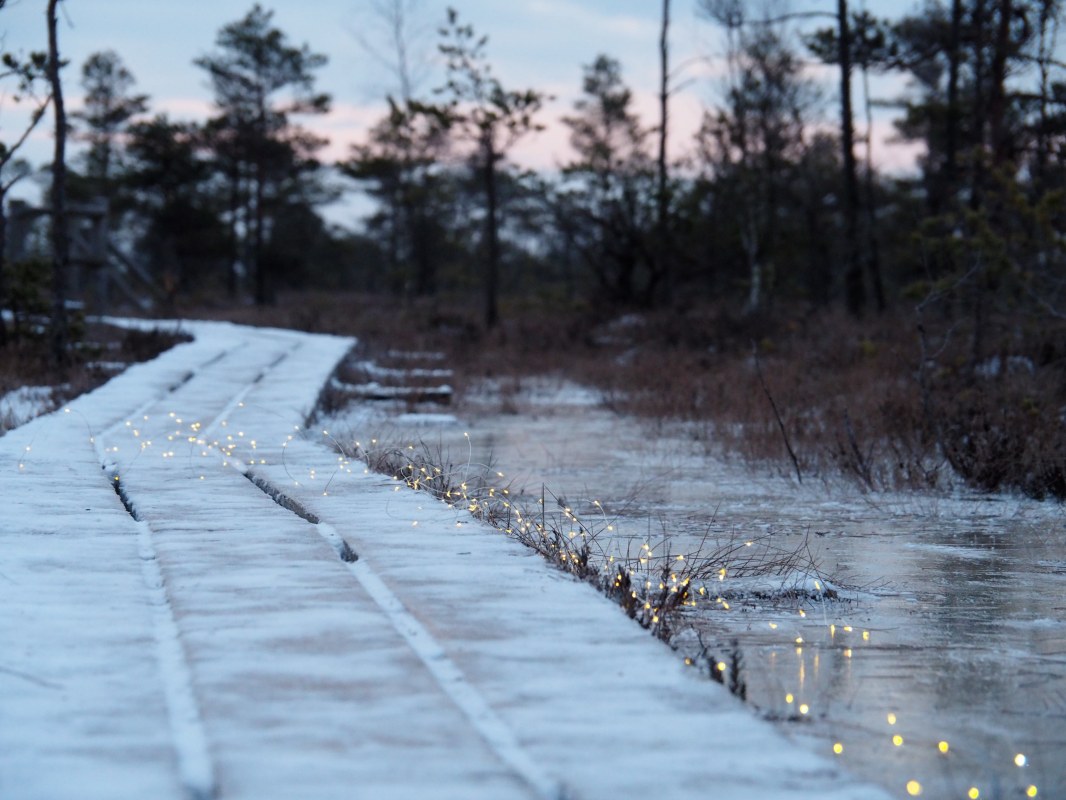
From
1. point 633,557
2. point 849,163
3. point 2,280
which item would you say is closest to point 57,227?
point 2,280

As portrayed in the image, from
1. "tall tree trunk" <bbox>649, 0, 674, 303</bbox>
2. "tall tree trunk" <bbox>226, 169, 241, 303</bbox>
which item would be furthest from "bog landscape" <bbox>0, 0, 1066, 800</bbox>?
"tall tree trunk" <bbox>226, 169, 241, 303</bbox>

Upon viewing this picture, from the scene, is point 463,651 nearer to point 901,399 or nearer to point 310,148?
point 901,399

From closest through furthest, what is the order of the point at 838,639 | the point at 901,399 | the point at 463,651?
1. the point at 463,651
2. the point at 838,639
3. the point at 901,399

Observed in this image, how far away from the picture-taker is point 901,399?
32.0ft

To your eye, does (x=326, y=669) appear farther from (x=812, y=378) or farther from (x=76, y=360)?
(x=812, y=378)

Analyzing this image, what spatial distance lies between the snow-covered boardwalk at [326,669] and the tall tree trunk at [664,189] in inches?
700

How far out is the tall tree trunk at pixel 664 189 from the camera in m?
22.5

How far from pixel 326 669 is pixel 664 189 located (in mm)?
21206

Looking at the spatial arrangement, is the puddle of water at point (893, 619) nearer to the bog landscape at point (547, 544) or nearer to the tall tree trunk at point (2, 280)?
the bog landscape at point (547, 544)

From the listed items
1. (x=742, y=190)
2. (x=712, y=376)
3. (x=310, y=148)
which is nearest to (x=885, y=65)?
(x=742, y=190)

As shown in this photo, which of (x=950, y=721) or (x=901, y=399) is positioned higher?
(x=901, y=399)

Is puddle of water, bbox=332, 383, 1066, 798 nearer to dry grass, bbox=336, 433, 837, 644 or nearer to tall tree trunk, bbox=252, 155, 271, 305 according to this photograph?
dry grass, bbox=336, 433, 837, 644

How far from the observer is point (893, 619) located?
4.15 m

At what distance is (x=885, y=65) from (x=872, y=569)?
18.5m
